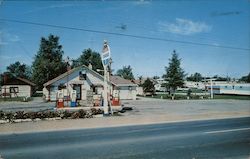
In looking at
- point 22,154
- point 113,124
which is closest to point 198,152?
point 22,154

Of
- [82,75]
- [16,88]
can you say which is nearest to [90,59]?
[16,88]

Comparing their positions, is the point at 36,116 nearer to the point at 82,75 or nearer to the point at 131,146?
the point at 131,146

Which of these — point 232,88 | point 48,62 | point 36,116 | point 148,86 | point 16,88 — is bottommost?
point 36,116

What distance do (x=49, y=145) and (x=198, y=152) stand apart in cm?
489

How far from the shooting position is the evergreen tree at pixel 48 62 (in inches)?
2157

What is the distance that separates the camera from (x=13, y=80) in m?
47.9

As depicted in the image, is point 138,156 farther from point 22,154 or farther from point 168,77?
point 168,77

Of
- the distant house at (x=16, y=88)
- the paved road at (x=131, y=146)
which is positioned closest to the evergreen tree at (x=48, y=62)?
the distant house at (x=16, y=88)

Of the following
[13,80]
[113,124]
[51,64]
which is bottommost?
[113,124]

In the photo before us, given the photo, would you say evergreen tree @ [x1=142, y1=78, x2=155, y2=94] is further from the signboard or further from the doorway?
the signboard

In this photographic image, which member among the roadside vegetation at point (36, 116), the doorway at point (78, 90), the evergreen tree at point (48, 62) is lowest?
the roadside vegetation at point (36, 116)

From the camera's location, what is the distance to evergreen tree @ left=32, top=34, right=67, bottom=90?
5478cm

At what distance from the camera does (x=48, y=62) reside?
55219mm

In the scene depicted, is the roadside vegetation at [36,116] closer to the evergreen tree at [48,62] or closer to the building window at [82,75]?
the building window at [82,75]
